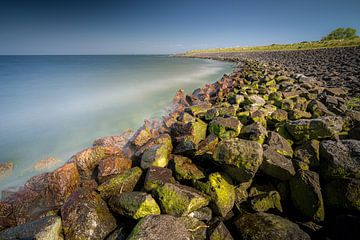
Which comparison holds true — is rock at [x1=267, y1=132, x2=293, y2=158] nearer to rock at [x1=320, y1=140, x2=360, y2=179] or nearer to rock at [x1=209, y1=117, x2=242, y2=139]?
rock at [x1=320, y1=140, x2=360, y2=179]

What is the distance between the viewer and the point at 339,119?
3139 mm

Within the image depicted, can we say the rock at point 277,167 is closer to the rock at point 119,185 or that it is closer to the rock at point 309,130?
the rock at point 309,130

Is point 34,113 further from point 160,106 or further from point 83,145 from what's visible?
point 160,106

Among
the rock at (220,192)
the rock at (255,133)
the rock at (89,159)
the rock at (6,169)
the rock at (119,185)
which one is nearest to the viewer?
the rock at (220,192)

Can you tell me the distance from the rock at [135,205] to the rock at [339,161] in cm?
211

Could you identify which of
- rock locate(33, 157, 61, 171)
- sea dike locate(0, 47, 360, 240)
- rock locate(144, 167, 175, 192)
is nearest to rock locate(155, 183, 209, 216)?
sea dike locate(0, 47, 360, 240)

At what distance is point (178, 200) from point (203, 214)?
384mm

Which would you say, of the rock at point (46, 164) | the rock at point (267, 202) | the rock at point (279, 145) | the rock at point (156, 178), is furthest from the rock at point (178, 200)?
the rock at point (46, 164)

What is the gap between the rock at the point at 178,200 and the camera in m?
2.07

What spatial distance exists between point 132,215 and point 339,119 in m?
3.68

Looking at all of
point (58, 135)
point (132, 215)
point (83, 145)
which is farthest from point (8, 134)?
point (132, 215)

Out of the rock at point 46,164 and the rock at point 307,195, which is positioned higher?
the rock at point 307,195

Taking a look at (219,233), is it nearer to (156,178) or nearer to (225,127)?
(156,178)

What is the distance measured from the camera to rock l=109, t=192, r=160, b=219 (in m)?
2.04
